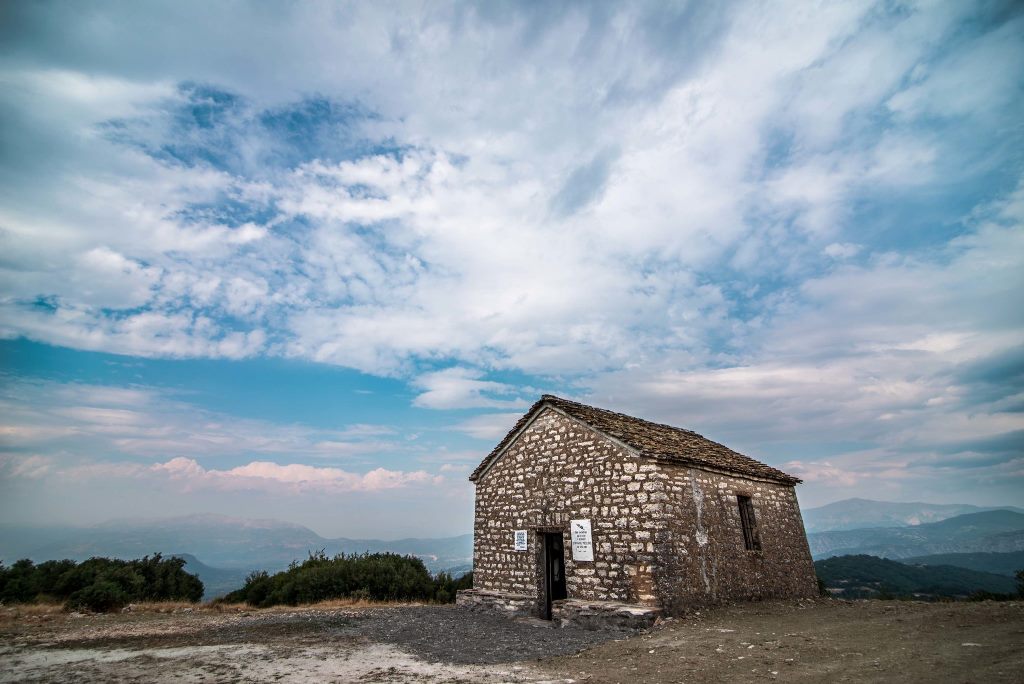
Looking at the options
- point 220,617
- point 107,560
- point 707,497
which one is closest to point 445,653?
point 707,497

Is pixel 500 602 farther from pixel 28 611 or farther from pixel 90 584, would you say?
pixel 90 584

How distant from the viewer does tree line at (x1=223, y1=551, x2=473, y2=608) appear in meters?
18.8

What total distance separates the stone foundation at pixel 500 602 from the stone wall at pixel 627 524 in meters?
0.19

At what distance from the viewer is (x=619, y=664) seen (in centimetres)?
816

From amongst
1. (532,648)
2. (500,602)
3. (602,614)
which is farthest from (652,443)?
(500,602)

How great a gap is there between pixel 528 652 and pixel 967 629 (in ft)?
25.3

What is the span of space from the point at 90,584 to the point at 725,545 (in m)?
20.1

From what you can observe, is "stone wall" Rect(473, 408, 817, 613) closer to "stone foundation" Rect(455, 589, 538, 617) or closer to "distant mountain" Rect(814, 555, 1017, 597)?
"stone foundation" Rect(455, 589, 538, 617)

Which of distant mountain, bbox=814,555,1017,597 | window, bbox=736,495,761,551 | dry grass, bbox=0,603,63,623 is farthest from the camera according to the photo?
distant mountain, bbox=814,555,1017,597

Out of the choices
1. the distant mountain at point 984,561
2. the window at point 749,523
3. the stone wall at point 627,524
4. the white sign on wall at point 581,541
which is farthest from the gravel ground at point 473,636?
the distant mountain at point 984,561

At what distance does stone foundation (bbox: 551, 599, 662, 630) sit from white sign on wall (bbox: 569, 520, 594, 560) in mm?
1058

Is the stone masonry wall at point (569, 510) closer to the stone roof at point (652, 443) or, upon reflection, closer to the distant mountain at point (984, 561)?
the stone roof at point (652, 443)

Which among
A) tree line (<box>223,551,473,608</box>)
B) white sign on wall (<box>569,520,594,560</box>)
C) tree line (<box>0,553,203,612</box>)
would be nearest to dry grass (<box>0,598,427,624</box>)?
tree line (<box>0,553,203,612</box>)

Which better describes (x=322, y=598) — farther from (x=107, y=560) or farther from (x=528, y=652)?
(x=528, y=652)
